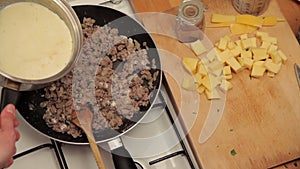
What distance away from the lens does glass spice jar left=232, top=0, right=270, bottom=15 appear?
1.12 meters

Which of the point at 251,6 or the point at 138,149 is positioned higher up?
the point at 251,6

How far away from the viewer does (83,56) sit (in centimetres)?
107

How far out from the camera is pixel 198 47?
43.5 inches

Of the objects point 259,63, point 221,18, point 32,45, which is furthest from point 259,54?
point 32,45

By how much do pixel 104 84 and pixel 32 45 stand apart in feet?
0.58

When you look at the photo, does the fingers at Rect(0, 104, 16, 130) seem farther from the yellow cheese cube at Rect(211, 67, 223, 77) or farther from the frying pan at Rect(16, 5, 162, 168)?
the yellow cheese cube at Rect(211, 67, 223, 77)

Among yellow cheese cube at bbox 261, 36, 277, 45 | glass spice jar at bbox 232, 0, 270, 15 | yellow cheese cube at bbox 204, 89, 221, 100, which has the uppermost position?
glass spice jar at bbox 232, 0, 270, 15

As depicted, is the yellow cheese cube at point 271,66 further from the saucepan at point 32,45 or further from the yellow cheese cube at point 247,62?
the saucepan at point 32,45

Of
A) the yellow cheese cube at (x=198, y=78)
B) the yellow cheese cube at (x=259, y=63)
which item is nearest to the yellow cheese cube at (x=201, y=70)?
the yellow cheese cube at (x=198, y=78)

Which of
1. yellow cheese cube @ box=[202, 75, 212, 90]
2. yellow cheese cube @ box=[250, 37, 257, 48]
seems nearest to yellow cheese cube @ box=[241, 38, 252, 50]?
yellow cheese cube @ box=[250, 37, 257, 48]

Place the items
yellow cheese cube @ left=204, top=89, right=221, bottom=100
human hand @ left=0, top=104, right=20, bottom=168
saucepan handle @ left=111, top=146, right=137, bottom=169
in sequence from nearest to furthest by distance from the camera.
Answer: human hand @ left=0, top=104, right=20, bottom=168 < saucepan handle @ left=111, top=146, right=137, bottom=169 < yellow cheese cube @ left=204, top=89, right=221, bottom=100

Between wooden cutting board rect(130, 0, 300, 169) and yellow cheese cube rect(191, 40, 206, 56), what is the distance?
0.02m

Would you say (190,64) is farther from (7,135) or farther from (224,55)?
(7,135)

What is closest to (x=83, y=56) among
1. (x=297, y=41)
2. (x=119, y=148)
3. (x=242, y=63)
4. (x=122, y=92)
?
(x=122, y=92)
